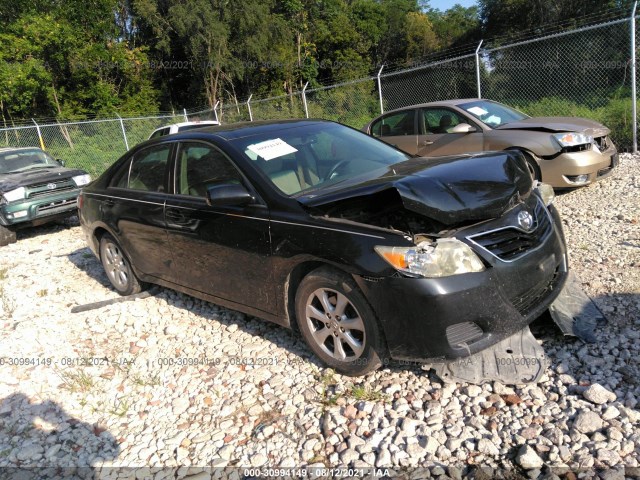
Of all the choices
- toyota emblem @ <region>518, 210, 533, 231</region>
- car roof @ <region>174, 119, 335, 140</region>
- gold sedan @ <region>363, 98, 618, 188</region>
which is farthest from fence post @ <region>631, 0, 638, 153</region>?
toyota emblem @ <region>518, 210, 533, 231</region>

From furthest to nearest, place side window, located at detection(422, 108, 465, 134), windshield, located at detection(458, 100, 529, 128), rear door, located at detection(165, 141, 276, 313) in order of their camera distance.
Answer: side window, located at detection(422, 108, 465, 134)
windshield, located at detection(458, 100, 529, 128)
rear door, located at detection(165, 141, 276, 313)

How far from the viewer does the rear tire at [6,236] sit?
8.35 m

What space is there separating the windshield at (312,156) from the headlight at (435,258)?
1.01m

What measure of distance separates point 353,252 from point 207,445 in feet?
4.58

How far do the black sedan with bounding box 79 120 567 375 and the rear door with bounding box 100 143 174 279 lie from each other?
0.02 meters

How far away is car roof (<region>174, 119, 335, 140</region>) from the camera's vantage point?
12.7ft

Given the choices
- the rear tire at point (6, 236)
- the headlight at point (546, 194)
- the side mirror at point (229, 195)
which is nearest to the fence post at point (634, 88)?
the headlight at point (546, 194)

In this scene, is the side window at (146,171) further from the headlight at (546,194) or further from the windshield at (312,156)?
the headlight at (546,194)

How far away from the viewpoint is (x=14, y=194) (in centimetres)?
823

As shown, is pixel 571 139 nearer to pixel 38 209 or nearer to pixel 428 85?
pixel 428 85

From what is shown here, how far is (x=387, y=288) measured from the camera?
8.81 ft

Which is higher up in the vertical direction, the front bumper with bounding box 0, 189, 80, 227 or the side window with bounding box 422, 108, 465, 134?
the side window with bounding box 422, 108, 465, 134

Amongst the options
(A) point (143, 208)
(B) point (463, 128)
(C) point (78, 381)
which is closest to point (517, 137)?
(B) point (463, 128)

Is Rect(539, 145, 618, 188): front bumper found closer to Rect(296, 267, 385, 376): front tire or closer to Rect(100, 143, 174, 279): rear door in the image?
Rect(296, 267, 385, 376): front tire
